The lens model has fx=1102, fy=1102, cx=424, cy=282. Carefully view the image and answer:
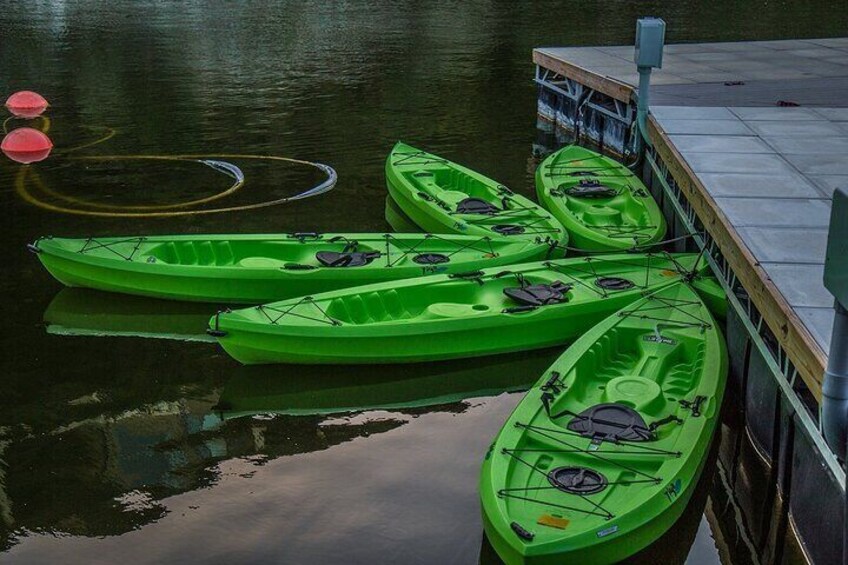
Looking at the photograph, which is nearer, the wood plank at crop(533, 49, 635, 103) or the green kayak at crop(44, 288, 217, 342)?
the green kayak at crop(44, 288, 217, 342)

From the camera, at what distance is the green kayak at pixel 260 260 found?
16484 mm

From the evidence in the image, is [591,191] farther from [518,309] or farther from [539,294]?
[518,309]

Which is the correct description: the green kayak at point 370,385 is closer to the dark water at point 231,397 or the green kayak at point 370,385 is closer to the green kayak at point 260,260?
the dark water at point 231,397

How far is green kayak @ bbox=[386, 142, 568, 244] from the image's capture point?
59.9 ft

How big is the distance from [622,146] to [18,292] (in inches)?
552

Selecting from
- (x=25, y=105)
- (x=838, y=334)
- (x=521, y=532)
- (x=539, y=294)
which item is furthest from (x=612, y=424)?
(x=25, y=105)

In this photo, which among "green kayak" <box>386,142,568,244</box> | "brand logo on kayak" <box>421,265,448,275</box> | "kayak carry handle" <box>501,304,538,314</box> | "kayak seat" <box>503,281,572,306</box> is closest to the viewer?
"kayak carry handle" <box>501,304,538,314</box>

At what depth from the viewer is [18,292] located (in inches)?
712

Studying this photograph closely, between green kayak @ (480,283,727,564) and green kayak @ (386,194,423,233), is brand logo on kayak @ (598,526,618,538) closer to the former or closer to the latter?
green kayak @ (480,283,727,564)

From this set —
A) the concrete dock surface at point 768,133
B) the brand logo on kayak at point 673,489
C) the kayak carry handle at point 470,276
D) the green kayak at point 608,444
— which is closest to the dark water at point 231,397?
the brand logo on kayak at point 673,489

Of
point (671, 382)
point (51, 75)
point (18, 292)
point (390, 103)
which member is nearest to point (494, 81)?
point (390, 103)

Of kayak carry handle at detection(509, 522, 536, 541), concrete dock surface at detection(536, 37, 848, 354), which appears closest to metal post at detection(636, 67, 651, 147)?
concrete dock surface at detection(536, 37, 848, 354)

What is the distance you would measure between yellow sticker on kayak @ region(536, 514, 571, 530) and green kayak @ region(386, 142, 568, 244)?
8.15m

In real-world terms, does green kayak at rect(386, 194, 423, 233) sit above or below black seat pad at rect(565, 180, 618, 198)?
below
